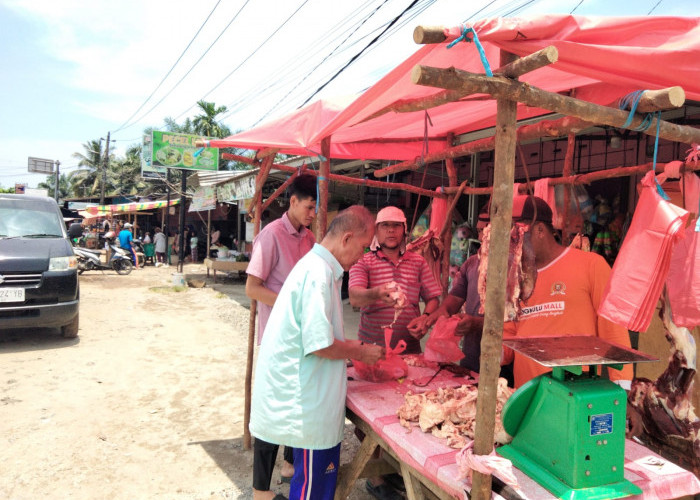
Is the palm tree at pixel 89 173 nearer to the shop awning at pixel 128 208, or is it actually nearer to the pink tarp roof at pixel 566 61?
the shop awning at pixel 128 208

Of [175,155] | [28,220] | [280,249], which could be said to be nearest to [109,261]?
[175,155]

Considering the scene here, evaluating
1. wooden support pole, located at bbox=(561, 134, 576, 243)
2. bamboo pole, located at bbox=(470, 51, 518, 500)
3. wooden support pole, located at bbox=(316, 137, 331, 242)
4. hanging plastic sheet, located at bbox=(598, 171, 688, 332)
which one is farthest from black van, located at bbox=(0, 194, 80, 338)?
hanging plastic sheet, located at bbox=(598, 171, 688, 332)

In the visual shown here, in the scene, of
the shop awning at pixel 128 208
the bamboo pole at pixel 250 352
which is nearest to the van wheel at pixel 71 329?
the bamboo pole at pixel 250 352

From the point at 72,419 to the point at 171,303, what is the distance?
20.8ft

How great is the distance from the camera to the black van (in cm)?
573

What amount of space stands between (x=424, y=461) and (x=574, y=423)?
576 millimetres

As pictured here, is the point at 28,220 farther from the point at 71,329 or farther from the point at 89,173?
the point at 89,173

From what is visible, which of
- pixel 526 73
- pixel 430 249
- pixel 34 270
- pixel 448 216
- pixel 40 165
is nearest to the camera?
pixel 526 73

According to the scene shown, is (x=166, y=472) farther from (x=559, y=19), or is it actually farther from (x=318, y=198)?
(x=559, y=19)

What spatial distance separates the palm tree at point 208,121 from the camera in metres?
29.3

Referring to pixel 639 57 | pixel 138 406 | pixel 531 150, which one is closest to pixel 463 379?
pixel 639 57

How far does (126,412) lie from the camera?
4.37 metres

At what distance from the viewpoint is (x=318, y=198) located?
311 cm

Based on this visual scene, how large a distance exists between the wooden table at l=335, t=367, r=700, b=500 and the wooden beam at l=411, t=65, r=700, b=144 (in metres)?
1.32
